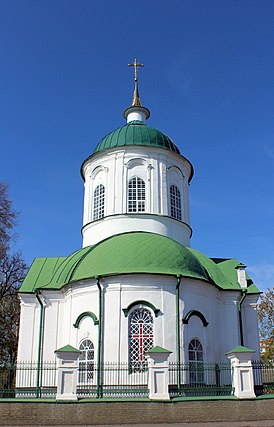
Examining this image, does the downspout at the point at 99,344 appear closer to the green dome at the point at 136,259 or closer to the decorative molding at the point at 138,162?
the green dome at the point at 136,259

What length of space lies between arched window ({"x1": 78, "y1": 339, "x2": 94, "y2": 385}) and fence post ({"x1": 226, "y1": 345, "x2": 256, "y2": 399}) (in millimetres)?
4208

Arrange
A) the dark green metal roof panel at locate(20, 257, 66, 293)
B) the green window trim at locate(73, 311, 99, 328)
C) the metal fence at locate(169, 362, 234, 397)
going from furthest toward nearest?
1. the dark green metal roof panel at locate(20, 257, 66, 293)
2. the green window trim at locate(73, 311, 99, 328)
3. the metal fence at locate(169, 362, 234, 397)

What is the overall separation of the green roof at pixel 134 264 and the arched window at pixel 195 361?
85.6 inches

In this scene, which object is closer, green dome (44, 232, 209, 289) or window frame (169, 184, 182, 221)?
green dome (44, 232, 209, 289)

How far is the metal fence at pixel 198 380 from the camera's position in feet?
43.7

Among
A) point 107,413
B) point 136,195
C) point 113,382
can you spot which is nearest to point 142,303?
point 113,382

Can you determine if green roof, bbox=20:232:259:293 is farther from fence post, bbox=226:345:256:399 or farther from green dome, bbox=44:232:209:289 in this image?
fence post, bbox=226:345:256:399

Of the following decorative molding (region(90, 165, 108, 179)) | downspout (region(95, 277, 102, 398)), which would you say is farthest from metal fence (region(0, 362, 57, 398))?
decorative molding (region(90, 165, 108, 179))

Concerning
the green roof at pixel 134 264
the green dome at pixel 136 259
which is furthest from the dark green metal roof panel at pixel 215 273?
the green dome at pixel 136 259

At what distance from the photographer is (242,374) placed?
12.2 meters

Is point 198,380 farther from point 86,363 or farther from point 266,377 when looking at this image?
point 86,363

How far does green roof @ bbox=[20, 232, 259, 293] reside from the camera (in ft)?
49.2

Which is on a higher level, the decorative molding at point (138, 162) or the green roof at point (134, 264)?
the decorative molding at point (138, 162)

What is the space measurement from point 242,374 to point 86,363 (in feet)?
16.2
